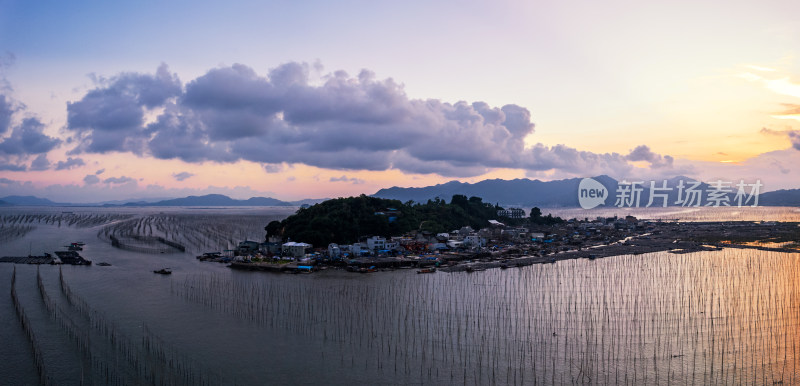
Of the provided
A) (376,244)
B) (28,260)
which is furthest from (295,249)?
(28,260)

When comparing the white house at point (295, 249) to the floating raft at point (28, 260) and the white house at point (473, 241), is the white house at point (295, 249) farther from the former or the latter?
the floating raft at point (28, 260)

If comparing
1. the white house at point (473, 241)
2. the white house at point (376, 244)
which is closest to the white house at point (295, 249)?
the white house at point (376, 244)

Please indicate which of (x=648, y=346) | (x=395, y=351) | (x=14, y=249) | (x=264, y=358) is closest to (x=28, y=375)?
(x=264, y=358)

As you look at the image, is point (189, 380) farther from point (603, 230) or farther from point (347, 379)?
point (603, 230)

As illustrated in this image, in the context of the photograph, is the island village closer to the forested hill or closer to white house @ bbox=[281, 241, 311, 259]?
white house @ bbox=[281, 241, 311, 259]

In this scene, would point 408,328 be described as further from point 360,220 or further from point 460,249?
point 360,220
